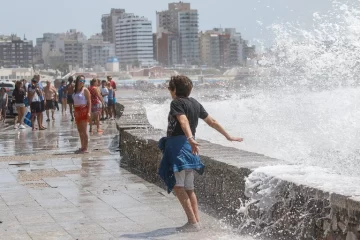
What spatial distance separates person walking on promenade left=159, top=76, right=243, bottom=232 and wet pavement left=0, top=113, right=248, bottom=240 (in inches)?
10.8

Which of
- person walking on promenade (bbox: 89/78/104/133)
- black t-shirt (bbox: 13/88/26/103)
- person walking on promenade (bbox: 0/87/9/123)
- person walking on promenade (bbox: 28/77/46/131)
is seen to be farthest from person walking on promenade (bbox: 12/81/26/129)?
person walking on promenade (bbox: 0/87/9/123)

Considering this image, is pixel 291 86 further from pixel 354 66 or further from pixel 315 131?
pixel 315 131

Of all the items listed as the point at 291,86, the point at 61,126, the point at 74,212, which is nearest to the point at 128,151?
the point at 74,212

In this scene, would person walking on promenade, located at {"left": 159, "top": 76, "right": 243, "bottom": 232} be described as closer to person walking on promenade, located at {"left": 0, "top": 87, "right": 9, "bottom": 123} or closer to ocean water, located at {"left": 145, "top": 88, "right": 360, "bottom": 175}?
ocean water, located at {"left": 145, "top": 88, "right": 360, "bottom": 175}

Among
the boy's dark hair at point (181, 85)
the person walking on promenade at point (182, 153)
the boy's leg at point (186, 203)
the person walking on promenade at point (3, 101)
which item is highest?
the boy's dark hair at point (181, 85)

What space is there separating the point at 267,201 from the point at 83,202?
290cm

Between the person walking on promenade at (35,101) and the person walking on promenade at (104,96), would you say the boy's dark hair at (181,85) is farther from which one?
the person walking on promenade at (104,96)

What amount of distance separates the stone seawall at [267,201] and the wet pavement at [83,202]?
271mm

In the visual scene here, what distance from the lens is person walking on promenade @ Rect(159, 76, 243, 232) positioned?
7219mm

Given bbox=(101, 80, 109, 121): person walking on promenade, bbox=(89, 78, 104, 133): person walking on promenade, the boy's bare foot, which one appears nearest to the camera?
the boy's bare foot

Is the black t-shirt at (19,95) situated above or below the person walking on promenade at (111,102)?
above

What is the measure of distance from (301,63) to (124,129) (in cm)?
1835

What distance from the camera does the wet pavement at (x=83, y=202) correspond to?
723 centimetres

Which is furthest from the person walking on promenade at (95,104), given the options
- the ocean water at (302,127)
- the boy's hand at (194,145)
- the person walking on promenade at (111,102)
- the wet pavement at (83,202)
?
the boy's hand at (194,145)
